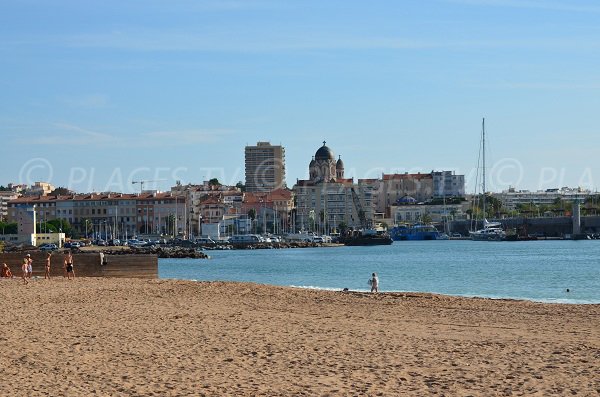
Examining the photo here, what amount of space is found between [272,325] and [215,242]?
106 metres

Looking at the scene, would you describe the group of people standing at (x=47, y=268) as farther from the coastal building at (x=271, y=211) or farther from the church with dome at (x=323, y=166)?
the church with dome at (x=323, y=166)

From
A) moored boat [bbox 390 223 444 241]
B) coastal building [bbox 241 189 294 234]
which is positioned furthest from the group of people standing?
coastal building [bbox 241 189 294 234]

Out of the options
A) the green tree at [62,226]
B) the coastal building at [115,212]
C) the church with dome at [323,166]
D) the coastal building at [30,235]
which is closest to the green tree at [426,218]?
the church with dome at [323,166]

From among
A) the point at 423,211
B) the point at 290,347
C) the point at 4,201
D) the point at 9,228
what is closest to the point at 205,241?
the point at 9,228

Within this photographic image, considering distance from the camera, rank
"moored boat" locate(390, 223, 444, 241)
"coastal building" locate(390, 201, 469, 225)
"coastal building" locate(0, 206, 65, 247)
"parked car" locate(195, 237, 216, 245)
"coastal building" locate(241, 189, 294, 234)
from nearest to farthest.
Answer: "coastal building" locate(0, 206, 65, 247), "parked car" locate(195, 237, 216, 245), "moored boat" locate(390, 223, 444, 241), "coastal building" locate(241, 189, 294, 234), "coastal building" locate(390, 201, 469, 225)

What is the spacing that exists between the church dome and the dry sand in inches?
6204

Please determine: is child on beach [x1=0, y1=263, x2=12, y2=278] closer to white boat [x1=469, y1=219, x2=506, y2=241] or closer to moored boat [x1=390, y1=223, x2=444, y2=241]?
white boat [x1=469, y1=219, x2=506, y2=241]

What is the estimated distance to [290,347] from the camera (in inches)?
601

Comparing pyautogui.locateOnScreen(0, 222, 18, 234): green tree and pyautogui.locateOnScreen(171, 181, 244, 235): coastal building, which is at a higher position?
pyautogui.locateOnScreen(171, 181, 244, 235): coastal building

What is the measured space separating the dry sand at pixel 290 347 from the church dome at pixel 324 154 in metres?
158

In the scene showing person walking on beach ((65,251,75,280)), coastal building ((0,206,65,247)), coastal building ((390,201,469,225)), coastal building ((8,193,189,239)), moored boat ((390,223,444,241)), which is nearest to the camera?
person walking on beach ((65,251,75,280))

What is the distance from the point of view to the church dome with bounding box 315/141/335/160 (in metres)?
182

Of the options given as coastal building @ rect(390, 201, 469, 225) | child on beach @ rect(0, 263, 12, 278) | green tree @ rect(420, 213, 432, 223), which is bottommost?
child on beach @ rect(0, 263, 12, 278)

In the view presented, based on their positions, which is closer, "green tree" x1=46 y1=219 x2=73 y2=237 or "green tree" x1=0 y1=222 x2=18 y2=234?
"green tree" x1=0 y1=222 x2=18 y2=234
